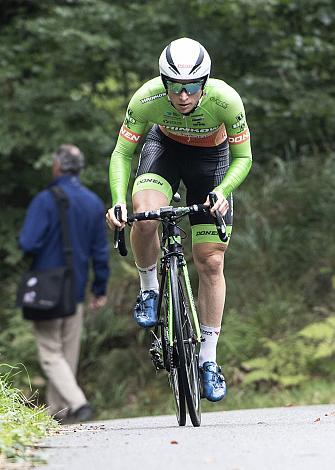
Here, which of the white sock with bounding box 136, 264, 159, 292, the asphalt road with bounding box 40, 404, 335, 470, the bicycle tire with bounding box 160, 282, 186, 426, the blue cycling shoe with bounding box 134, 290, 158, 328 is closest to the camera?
the asphalt road with bounding box 40, 404, 335, 470

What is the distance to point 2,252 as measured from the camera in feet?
45.9

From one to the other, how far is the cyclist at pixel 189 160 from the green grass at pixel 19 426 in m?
0.97

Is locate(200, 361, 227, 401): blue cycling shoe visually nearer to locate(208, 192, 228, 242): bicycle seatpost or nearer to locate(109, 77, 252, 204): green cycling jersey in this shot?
locate(208, 192, 228, 242): bicycle seatpost

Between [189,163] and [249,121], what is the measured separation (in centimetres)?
598

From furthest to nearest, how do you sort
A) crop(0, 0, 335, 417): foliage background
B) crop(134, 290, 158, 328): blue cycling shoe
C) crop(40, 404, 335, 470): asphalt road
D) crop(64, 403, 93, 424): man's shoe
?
crop(0, 0, 335, 417): foliage background < crop(64, 403, 93, 424): man's shoe < crop(134, 290, 158, 328): blue cycling shoe < crop(40, 404, 335, 470): asphalt road

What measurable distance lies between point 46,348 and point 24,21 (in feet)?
14.7

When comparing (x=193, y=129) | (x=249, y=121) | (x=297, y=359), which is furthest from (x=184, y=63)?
(x=249, y=121)

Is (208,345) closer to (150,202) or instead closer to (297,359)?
(150,202)

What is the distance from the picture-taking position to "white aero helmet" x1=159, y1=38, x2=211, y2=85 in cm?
701

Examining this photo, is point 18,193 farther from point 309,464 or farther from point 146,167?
point 309,464

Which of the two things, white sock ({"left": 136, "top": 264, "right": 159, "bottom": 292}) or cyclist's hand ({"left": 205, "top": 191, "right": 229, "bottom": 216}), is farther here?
white sock ({"left": 136, "top": 264, "right": 159, "bottom": 292})

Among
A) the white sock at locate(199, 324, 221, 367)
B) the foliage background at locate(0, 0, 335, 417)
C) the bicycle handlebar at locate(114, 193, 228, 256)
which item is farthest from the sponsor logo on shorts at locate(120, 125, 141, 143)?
the foliage background at locate(0, 0, 335, 417)

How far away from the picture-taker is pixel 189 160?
7691 mm

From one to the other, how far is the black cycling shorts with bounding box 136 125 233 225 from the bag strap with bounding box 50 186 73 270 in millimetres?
3367
